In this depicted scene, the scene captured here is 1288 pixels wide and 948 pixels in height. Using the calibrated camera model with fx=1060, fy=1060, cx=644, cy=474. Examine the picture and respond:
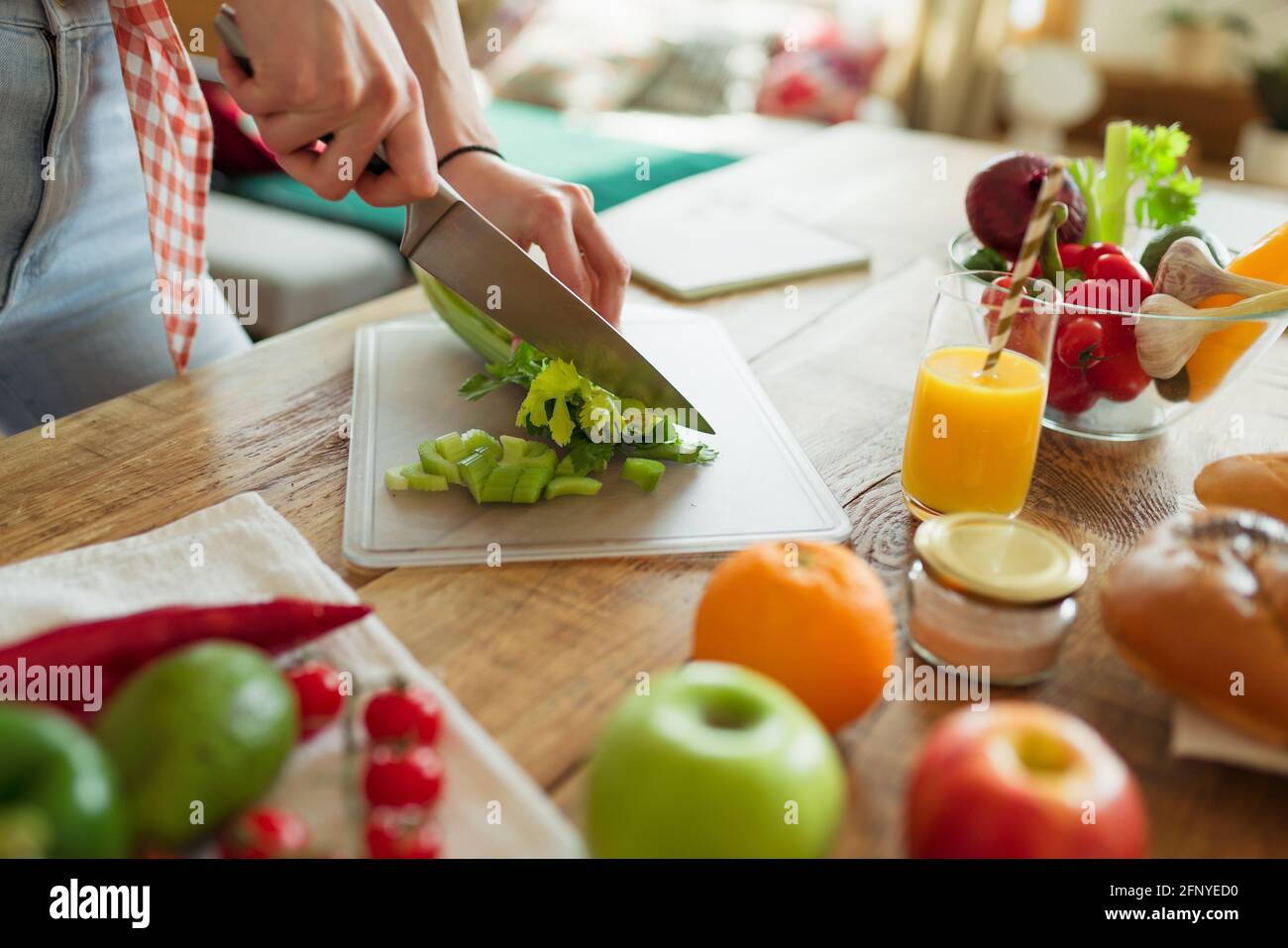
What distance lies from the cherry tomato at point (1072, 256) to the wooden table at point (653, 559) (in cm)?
18

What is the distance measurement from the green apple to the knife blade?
19.0 inches

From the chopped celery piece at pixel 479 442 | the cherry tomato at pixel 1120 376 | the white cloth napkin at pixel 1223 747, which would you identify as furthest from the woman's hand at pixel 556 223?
the white cloth napkin at pixel 1223 747

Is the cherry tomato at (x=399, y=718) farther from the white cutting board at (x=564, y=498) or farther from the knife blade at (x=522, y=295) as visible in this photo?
the knife blade at (x=522, y=295)

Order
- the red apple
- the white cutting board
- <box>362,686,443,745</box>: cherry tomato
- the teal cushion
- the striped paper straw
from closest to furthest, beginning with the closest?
1. the red apple
2. <box>362,686,443,745</box>: cherry tomato
3. the striped paper straw
4. the white cutting board
5. the teal cushion

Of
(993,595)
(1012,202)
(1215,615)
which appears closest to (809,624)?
(993,595)

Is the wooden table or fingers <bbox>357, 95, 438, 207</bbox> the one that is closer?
the wooden table

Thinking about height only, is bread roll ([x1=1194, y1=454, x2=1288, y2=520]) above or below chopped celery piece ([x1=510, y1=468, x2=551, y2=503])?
above

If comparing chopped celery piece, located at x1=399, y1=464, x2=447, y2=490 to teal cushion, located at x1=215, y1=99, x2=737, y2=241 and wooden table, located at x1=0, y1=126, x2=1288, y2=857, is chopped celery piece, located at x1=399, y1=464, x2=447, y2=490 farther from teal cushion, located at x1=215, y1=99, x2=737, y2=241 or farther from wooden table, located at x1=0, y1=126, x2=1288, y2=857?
teal cushion, located at x1=215, y1=99, x2=737, y2=241

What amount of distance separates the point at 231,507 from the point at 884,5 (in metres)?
4.62

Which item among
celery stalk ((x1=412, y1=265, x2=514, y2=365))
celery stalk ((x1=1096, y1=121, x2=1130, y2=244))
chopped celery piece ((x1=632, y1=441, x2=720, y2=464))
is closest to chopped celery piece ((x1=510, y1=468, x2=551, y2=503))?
chopped celery piece ((x1=632, y1=441, x2=720, y2=464))

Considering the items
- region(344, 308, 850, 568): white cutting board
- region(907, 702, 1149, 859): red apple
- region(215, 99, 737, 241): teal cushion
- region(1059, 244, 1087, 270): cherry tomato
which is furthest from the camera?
region(215, 99, 737, 241): teal cushion

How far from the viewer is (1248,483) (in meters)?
0.82

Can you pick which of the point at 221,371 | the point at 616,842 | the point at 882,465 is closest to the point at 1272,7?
the point at 882,465

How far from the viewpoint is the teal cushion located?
106 inches
